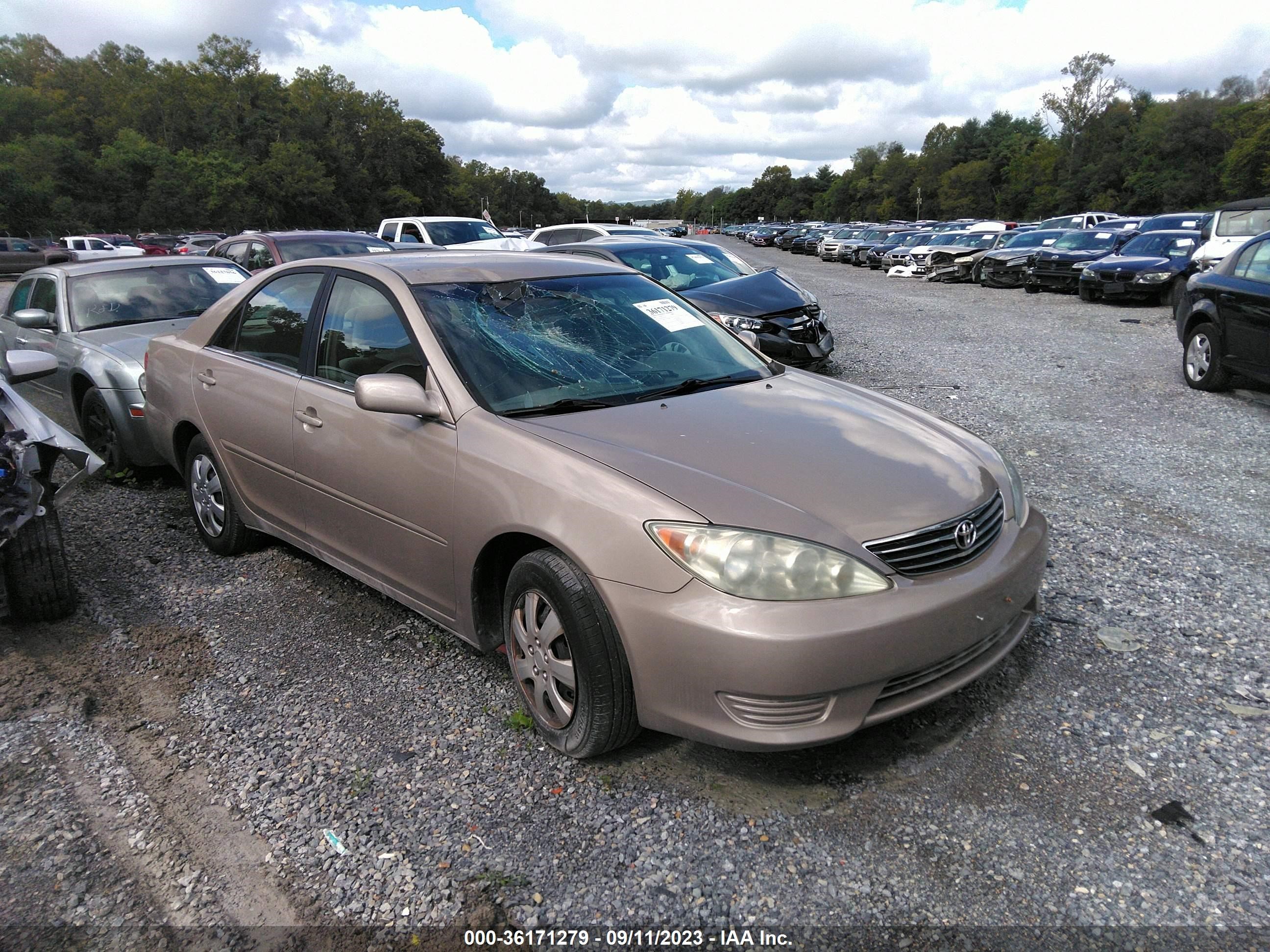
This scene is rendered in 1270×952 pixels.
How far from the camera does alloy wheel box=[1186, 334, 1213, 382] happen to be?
28.5 ft

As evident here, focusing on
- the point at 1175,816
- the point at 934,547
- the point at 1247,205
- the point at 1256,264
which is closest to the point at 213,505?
the point at 934,547

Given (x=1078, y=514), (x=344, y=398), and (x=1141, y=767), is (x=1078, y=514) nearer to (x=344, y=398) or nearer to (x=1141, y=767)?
(x=1141, y=767)

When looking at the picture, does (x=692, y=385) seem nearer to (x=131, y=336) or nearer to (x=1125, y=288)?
(x=131, y=336)

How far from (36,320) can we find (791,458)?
21.5 ft

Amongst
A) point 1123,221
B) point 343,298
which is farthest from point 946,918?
point 1123,221

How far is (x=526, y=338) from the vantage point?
3.58 meters

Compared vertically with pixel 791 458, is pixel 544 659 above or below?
below

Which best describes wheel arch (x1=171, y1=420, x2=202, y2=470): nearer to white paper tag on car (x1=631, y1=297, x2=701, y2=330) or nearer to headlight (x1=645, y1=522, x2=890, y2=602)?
white paper tag on car (x1=631, y1=297, x2=701, y2=330)

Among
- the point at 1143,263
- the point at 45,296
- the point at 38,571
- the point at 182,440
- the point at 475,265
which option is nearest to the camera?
the point at 475,265

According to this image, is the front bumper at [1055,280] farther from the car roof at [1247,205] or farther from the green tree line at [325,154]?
the green tree line at [325,154]

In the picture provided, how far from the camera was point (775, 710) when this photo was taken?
8.41ft

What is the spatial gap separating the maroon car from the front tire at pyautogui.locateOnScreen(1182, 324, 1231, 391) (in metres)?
8.84

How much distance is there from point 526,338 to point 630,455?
0.96 m

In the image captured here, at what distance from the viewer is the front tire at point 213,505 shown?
4.72 m
